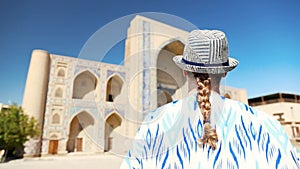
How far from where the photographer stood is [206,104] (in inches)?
17.6

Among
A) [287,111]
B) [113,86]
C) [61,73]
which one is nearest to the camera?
[61,73]

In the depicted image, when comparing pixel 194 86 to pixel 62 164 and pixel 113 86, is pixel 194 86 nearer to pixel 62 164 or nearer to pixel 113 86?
pixel 62 164

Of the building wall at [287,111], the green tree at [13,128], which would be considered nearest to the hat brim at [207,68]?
the green tree at [13,128]

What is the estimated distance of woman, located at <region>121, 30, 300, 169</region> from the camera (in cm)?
43

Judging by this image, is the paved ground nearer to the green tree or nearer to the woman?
the green tree

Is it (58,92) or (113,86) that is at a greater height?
(113,86)

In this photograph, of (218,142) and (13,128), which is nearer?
(218,142)

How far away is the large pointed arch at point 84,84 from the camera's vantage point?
29.3ft

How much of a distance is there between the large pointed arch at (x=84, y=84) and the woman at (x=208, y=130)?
8732 millimetres

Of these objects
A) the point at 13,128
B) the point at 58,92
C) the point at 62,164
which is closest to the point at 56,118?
the point at 58,92

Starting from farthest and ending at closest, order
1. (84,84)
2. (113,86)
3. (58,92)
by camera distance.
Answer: (113,86) → (84,84) → (58,92)

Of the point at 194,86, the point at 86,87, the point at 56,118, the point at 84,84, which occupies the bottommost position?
the point at 194,86

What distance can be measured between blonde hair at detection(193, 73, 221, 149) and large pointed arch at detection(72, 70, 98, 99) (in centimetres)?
875

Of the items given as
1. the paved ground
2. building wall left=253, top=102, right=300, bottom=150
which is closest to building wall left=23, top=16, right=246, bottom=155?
A: the paved ground
